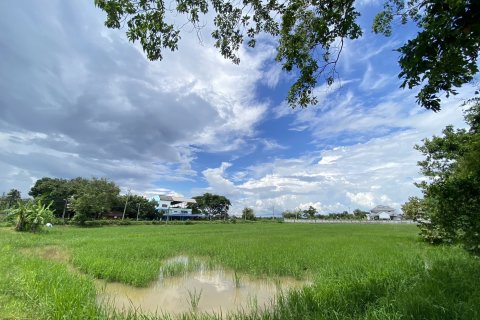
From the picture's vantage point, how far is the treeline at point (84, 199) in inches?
1469

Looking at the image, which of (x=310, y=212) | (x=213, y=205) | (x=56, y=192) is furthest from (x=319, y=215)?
(x=56, y=192)

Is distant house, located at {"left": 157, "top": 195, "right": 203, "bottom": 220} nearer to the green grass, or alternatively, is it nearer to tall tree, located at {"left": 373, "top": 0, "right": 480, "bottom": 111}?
the green grass

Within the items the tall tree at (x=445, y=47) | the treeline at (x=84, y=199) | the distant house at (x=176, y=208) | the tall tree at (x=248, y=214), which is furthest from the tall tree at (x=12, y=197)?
the tall tree at (x=445, y=47)

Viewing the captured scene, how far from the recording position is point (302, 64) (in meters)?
5.12

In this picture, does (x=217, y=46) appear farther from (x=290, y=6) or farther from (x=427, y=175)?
(x=427, y=175)

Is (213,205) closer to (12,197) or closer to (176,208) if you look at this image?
(176,208)

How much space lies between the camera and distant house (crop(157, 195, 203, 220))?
72.8 meters

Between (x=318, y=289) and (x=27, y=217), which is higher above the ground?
(x=27, y=217)

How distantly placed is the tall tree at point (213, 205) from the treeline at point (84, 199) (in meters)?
15.3

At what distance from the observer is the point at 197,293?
6.85 metres

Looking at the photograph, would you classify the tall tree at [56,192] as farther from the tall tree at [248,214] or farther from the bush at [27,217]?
the tall tree at [248,214]

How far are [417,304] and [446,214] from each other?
3.25 metres

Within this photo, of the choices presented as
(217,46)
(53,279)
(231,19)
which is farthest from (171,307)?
(231,19)

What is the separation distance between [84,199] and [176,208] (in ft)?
132
